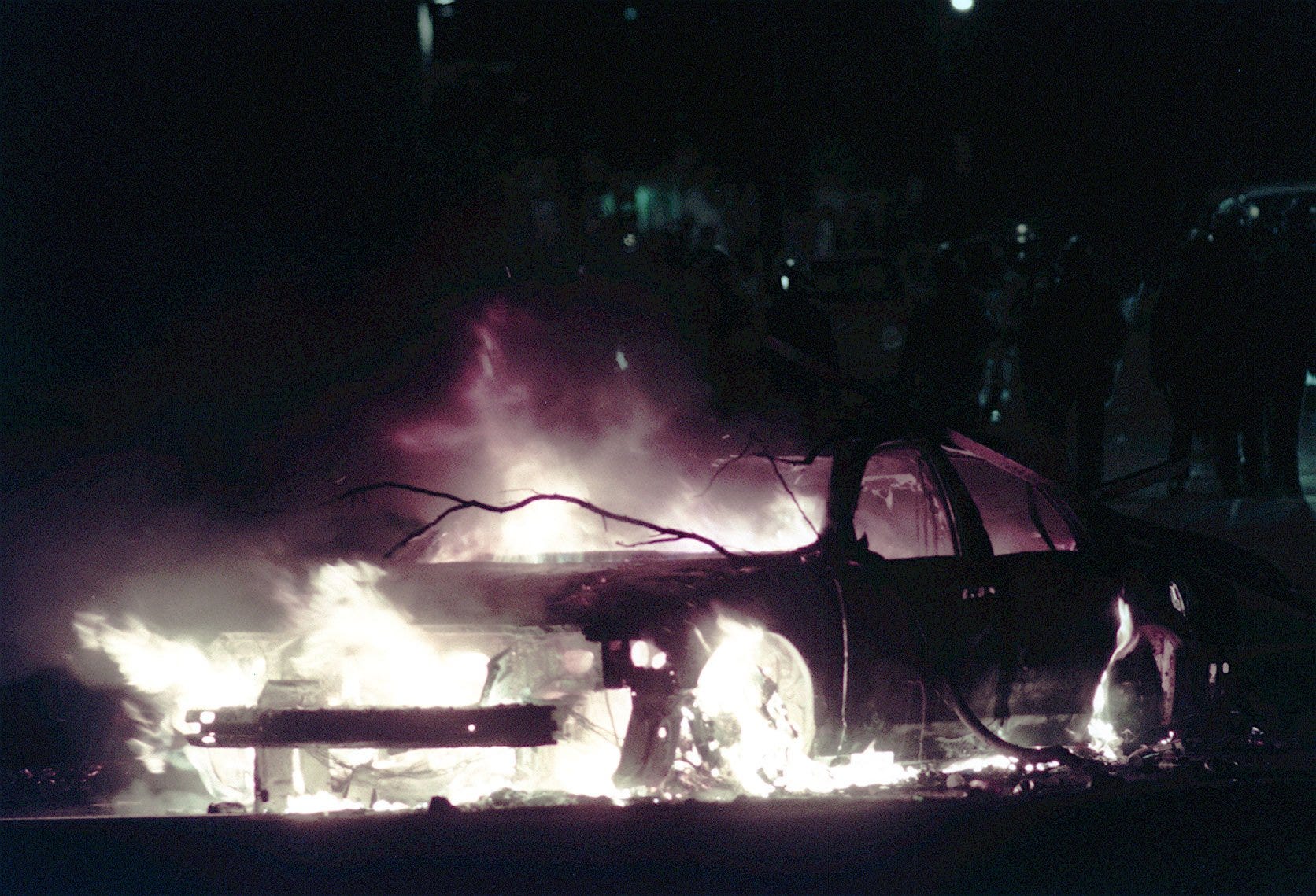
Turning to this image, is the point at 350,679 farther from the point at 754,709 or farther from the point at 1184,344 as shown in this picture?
the point at 1184,344

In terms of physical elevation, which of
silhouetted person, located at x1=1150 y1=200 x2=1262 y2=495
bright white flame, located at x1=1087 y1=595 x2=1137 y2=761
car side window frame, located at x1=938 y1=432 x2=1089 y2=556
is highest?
silhouetted person, located at x1=1150 y1=200 x2=1262 y2=495

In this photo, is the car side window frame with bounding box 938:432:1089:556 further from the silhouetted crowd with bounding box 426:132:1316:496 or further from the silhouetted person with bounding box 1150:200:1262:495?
the silhouetted person with bounding box 1150:200:1262:495

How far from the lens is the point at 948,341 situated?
418 inches

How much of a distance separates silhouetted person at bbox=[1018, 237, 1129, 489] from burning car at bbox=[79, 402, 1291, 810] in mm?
5297

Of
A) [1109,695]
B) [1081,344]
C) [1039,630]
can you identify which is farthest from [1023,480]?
[1081,344]

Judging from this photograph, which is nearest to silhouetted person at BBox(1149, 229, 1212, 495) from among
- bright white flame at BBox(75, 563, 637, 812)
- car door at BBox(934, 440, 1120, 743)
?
car door at BBox(934, 440, 1120, 743)

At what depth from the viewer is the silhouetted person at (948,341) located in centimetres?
1049

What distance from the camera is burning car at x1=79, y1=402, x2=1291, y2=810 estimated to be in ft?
14.6

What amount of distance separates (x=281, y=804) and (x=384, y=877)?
21.5 inches

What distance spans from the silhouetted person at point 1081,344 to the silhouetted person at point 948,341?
46 cm

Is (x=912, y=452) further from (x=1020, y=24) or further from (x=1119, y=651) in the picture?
(x=1020, y=24)

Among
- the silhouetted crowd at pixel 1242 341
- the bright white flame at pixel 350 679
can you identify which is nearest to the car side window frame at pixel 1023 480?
the bright white flame at pixel 350 679

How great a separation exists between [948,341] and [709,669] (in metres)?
6.71

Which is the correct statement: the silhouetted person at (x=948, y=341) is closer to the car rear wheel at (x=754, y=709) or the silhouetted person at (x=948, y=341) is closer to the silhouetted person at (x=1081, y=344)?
the silhouetted person at (x=1081, y=344)
